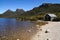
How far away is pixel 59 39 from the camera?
12945 millimetres

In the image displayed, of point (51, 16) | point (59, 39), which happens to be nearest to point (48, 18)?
point (51, 16)

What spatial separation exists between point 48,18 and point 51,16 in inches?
109

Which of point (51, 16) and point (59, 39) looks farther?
point (51, 16)

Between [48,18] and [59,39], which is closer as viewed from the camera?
[59,39]

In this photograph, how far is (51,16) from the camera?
6631 cm

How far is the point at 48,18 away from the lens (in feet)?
225

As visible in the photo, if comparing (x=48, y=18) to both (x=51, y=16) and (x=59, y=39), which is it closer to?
(x=51, y=16)

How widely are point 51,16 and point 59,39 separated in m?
54.1

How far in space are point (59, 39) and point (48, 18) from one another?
184 ft
